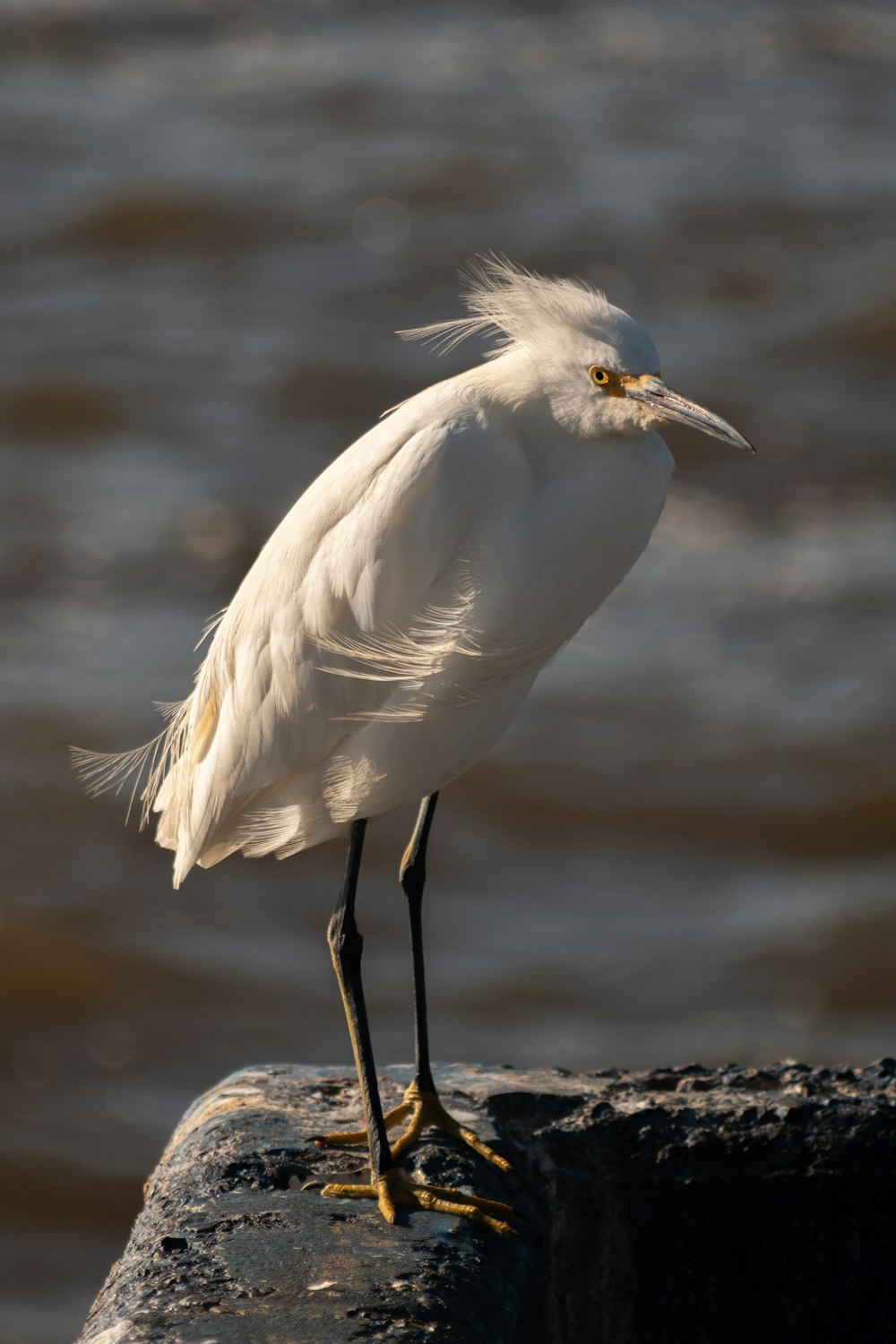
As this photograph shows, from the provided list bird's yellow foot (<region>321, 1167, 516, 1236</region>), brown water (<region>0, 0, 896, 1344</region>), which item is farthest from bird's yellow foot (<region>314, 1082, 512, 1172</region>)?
brown water (<region>0, 0, 896, 1344</region>)

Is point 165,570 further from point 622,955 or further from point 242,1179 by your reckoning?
point 242,1179

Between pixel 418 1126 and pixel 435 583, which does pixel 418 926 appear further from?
pixel 435 583

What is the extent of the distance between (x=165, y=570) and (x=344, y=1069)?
6.70 m

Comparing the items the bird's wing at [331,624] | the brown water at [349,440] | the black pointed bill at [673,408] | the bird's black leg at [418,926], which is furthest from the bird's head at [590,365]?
the brown water at [349,440]

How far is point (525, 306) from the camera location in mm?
2998

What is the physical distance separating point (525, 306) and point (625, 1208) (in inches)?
59.5

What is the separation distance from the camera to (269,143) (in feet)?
49.5

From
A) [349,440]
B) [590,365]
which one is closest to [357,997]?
[590,365]

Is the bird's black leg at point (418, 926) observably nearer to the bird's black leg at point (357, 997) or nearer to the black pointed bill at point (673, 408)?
the bird's black leg at point (357, 997)

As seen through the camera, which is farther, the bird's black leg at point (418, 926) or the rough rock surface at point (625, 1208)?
the bird's black leg at point (418, 926)

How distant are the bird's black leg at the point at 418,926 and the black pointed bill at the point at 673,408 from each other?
973mm

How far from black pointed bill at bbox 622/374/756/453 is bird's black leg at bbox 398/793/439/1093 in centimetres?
97

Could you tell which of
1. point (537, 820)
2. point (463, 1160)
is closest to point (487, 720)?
point (463, 1160)

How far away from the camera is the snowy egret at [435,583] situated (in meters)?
2.89
